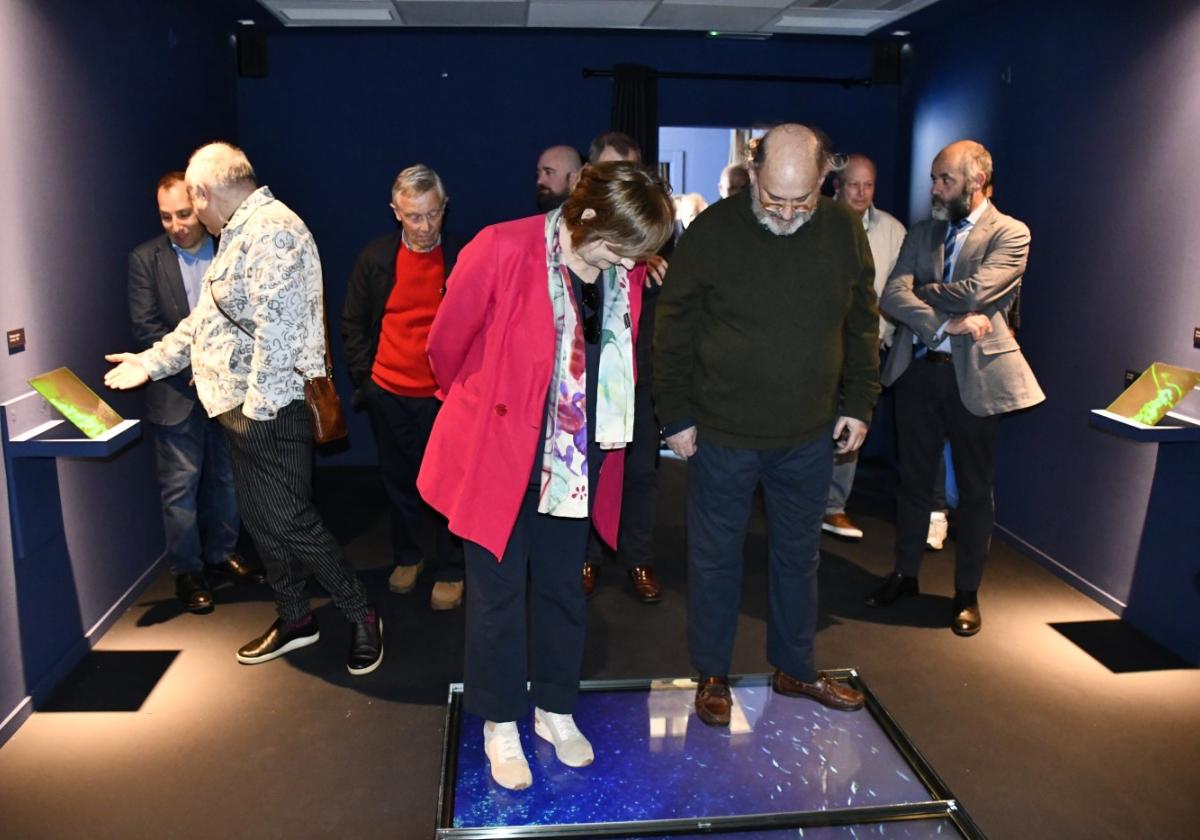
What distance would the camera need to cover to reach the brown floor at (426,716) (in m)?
2.63

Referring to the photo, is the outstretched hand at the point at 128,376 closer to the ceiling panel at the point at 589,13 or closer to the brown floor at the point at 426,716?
the brown floor at the point at 426,716

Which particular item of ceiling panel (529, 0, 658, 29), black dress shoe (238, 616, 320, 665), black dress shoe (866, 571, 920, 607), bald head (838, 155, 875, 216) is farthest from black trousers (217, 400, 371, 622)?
ceiling panel (529, 0, 658, 29)

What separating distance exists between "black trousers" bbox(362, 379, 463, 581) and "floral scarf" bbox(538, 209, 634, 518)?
1405mm

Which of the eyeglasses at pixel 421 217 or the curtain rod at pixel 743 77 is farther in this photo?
the curtain rod at pixel 743 77

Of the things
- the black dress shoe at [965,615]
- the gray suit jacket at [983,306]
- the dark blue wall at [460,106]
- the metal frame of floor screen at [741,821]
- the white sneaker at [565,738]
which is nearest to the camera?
the metal frame of floor screen at [741,821]

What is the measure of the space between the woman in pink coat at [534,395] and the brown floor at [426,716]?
615 mm

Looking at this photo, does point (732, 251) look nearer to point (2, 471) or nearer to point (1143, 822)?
point (1143, 822)

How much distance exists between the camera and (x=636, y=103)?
18.9 feet

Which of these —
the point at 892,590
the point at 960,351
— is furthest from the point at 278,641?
the point at 960,351

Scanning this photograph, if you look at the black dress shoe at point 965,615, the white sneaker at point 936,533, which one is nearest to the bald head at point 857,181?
the white sneaker at point 936,533

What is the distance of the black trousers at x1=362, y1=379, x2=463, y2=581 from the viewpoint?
3.78 meters

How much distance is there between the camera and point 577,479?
2377 mm

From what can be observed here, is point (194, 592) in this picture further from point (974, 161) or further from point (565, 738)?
point (974, 161)

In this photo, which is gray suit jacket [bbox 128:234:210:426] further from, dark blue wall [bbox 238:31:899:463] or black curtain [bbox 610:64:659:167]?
black curtain [bbox 610:64:659:167]
